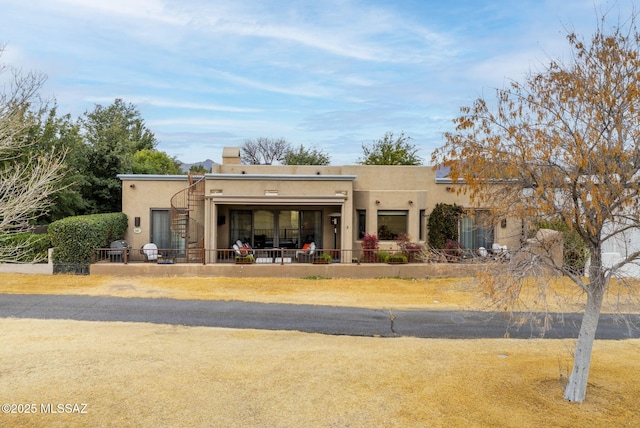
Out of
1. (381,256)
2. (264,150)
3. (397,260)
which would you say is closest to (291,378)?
(397,260)

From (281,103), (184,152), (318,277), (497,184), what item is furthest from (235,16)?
(184,152)

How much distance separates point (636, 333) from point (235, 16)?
53.2 ft

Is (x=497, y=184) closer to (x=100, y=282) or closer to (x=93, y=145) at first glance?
(x=100, y=282)

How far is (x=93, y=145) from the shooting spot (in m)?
28.2

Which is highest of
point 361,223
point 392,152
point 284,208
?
point 392,152

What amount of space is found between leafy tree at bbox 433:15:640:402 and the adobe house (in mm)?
13016

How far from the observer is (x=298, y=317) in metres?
12.8

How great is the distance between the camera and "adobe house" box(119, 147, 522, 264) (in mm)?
20438

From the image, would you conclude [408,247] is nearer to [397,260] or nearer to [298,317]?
[397,260]

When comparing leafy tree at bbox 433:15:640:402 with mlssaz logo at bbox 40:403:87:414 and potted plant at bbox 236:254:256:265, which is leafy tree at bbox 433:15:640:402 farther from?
potted plant at bbox 236:254:256:265

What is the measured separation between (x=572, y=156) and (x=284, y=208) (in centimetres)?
1673

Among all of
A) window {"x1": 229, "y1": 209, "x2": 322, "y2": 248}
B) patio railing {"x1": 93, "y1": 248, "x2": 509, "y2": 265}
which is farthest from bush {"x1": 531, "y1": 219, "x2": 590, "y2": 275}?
window {"x1": 229, "y1": 209, "x2": 322, "y2": 248}

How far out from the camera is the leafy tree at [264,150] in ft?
223

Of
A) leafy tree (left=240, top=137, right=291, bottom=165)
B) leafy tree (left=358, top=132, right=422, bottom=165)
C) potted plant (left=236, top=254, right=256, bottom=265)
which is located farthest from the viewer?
leafy tree (left=240, top=137, right=291, bottom=165)
